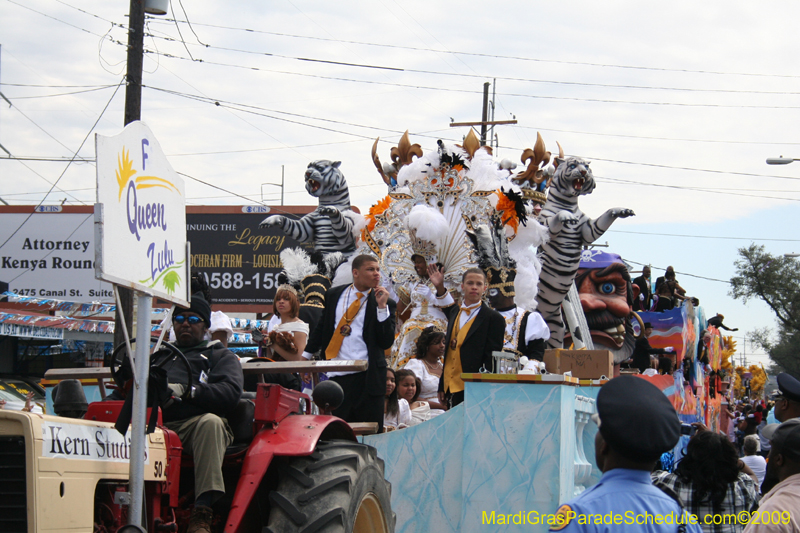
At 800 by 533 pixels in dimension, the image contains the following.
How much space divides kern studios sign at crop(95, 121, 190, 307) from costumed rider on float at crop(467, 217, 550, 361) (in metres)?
5.30

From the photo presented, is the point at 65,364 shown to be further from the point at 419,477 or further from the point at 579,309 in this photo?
the point at 419,477

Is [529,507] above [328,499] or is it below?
below

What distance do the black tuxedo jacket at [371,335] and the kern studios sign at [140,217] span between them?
125 inches

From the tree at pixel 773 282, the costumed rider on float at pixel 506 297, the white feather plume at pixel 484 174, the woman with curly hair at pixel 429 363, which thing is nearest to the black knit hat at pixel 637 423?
the woman with curly hair at pixel 429 363

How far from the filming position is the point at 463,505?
6.67 metres

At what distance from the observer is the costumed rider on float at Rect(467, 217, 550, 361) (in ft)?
29.9

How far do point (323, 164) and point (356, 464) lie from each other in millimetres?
7565

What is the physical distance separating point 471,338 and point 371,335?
1.02m

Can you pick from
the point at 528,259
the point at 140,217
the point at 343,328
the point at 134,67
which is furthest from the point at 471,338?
the point at 134,67

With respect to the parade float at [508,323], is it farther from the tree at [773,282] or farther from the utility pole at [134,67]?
the tree at [773,282]

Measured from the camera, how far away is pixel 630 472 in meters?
2.34

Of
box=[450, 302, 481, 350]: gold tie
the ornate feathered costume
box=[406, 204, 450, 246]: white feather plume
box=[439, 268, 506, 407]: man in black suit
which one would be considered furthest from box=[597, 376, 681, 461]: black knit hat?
box=[406, 204, 450, 246]: white feather plume

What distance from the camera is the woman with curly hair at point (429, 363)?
8.73m

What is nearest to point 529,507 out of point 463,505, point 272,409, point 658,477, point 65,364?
point 463,505
